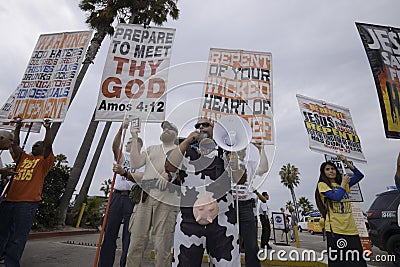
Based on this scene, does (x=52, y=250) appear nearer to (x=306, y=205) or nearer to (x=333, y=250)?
(x=333, y=250)

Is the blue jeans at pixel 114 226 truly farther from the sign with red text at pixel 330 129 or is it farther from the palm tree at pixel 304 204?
the palm tree at pixel 304 204

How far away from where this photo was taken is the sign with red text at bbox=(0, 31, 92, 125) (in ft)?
14.3

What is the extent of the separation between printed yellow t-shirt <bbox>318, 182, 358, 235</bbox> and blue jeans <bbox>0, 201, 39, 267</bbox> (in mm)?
3204

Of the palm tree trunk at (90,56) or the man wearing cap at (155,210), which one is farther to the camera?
the palm tree trunk at (90,56)

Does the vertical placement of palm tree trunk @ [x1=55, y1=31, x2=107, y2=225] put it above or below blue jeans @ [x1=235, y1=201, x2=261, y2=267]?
above

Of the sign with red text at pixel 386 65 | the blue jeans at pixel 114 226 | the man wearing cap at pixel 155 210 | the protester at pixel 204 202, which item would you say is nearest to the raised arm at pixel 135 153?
the man wearing cap at pixel 155 210

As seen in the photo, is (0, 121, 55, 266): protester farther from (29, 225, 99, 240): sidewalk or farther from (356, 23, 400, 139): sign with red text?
(29, 225, 99, 240): sidewalk

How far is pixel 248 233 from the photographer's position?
123 inches

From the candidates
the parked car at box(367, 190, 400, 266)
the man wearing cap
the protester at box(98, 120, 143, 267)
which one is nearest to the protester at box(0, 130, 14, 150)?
the protester at box(98, 120, 143, 267)

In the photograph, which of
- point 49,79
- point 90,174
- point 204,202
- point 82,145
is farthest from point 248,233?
point 90,174

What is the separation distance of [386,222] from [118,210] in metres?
5.23

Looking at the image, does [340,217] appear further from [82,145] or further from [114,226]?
[82,145]

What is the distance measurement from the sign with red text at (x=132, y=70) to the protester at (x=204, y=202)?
133cm

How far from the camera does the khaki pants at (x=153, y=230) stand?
2.79 metres
